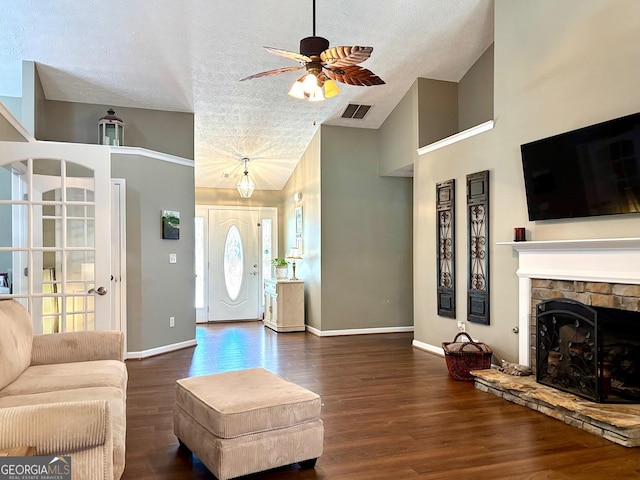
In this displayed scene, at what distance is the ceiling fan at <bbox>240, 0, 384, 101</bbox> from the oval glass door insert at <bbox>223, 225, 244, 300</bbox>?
5.53 m

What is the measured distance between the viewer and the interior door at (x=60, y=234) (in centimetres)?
372

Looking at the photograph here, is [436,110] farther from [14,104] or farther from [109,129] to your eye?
[14,104]

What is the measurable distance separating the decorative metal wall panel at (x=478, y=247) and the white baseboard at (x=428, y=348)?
0.69 meters

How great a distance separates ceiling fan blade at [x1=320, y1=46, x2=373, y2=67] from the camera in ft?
10.5

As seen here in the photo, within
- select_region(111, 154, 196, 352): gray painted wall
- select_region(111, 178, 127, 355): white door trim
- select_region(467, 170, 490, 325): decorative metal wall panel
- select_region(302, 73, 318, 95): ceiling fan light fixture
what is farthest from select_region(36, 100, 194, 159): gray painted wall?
select_region(467, 170, 490, 325): decorative metal wall panel

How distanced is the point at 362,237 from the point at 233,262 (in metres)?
2.69

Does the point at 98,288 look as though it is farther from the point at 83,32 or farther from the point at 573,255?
the point at 573,255

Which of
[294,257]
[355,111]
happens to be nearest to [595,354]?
[355,111]

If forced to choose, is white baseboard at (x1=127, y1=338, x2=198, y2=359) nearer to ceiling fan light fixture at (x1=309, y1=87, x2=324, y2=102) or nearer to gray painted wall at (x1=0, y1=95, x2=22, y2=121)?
gray painted wall at (x1=0, y1=95, x2=22, y2=121)

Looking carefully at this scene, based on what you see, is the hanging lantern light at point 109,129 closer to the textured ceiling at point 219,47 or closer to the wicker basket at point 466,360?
the textured ceiling at point 219,47

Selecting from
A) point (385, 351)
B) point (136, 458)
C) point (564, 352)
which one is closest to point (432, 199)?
point (385, 351)

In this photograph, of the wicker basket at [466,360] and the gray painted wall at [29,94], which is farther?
the gray painted wall at [29,94]

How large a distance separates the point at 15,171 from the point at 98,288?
1382mm

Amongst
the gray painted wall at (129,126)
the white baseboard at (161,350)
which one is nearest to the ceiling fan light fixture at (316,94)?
the gray painted wall at (129,126)
